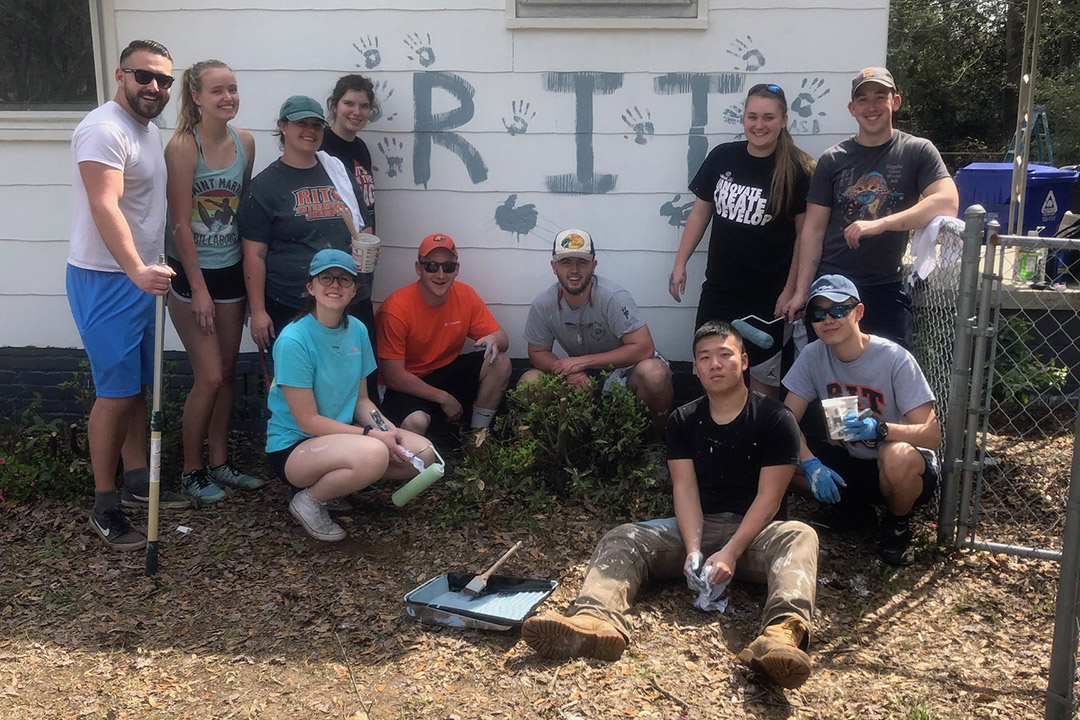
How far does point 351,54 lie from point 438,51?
0.47 m

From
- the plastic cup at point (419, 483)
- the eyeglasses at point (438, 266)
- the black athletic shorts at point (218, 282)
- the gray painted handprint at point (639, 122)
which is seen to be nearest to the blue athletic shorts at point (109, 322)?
the black athletic shorts at point (218, 282)

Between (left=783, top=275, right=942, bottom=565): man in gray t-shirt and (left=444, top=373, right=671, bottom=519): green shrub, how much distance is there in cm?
75

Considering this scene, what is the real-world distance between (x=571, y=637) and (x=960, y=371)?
76.1 inches

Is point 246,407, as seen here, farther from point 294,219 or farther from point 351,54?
point 351,54

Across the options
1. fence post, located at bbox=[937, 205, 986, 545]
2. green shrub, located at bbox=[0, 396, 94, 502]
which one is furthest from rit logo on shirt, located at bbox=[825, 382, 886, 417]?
green shrub, located at bbox=[0, 396, 94, 502]

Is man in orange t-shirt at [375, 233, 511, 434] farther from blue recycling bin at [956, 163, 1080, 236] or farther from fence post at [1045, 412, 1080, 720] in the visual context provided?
blue recycling bin at [956, 163, 1080, 236]

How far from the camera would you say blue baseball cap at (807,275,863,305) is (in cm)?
367

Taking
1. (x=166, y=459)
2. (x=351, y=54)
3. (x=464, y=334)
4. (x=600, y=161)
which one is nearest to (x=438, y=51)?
(x=351, y=54)

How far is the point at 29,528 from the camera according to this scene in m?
4.27

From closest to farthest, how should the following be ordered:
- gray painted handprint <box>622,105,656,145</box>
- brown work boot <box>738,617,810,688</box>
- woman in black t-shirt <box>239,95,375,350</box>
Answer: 1. brown work boot <box>738,617,810,688</box>
2. woman in black t-shirt <box>239,95,375,350</box>
3. gray painted handprint <box>622,105,656,145</box>

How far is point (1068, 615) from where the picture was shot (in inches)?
104

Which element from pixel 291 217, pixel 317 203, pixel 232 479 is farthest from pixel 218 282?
pixel 232 479

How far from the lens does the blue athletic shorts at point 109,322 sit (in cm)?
383

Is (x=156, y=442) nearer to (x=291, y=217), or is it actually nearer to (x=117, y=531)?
(x=117, y=531)
